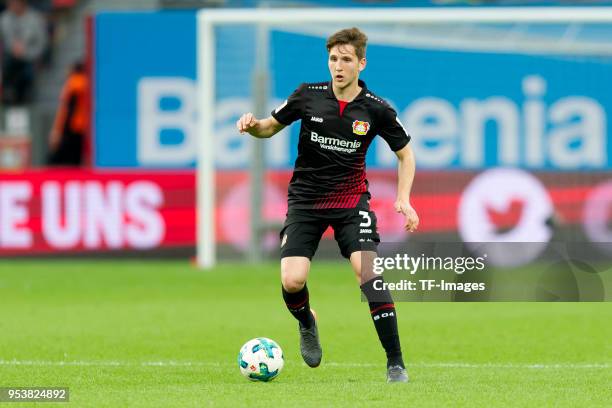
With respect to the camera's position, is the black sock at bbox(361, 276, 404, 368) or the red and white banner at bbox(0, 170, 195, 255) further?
the red and white banner at bbox(0, 170, 195, 255)

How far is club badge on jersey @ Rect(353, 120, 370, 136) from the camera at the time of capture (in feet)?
28.2

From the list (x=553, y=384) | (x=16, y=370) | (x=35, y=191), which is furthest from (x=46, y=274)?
(x=553, y=384)

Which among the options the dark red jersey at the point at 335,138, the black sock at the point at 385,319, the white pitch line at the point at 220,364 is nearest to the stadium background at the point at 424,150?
the white pitch line at the point at 220,364

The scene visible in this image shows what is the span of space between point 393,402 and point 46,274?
10267 millimetres

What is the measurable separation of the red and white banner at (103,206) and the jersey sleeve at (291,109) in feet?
31.6

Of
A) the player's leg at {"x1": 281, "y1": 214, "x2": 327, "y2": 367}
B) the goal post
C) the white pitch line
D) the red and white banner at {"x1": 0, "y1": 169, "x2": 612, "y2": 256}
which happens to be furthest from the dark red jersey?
the goal post

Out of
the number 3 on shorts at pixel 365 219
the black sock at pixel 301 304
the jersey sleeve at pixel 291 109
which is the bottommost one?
the black sock at pixel 301 304

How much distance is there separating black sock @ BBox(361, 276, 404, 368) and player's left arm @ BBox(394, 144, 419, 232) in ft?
1.40

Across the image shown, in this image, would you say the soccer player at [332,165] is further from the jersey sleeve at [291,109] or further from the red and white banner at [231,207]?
the red and white banner at [231,207]

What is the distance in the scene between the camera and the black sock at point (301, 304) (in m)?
8.72

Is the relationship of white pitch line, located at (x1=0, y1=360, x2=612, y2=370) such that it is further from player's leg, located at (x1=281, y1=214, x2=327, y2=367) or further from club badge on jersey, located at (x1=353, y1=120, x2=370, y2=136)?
club badge on jersey, located at (x1=353, y1=120, x2=370, y2=136)

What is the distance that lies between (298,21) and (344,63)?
30.1 ft

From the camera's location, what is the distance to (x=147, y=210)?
1827 cm

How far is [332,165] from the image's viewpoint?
28.6 ft
